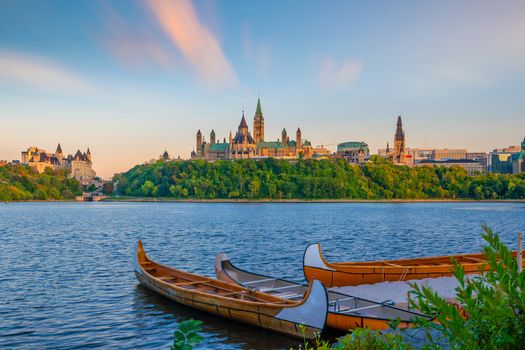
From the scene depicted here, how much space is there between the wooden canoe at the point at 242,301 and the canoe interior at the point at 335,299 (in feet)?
4.22

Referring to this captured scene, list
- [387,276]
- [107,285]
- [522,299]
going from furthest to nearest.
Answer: [107,285] < [387,276] < [522,299]

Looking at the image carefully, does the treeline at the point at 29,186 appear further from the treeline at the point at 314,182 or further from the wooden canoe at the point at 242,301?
the wooden canoe at the point at 242,301

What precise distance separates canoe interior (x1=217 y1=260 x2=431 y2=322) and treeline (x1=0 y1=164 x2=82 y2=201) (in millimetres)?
164329

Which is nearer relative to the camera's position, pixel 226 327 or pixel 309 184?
pixel 226 327

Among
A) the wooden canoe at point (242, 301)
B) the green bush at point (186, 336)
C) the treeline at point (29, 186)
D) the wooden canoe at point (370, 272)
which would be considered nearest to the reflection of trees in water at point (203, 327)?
the wooden canoe at point (242, 301)

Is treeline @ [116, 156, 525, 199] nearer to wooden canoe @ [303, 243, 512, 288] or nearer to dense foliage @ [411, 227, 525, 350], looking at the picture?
wooden canoe @ [303, 243, 512, 288]

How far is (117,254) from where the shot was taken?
38781mm

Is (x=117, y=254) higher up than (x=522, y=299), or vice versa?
(x=522, y=299)

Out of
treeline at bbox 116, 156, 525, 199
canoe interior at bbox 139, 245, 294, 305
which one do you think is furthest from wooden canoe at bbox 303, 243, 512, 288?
treeline at bbox 116, 156, 525, 199

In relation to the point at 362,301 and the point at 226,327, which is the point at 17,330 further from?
the point at 362,301

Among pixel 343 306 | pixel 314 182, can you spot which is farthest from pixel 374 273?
pixel 314 182

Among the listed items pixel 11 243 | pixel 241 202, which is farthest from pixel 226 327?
pixel 241 202

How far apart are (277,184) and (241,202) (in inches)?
578

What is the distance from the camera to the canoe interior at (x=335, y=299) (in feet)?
53.3
